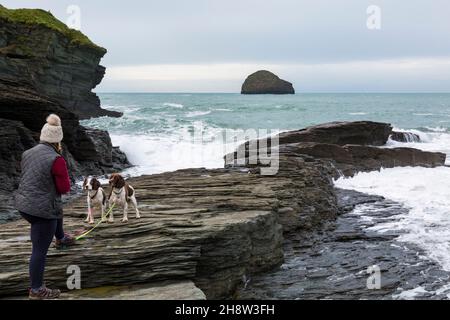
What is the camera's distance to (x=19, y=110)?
2238 cm

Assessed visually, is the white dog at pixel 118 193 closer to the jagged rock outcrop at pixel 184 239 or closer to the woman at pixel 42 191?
the jagged rock outcrop at pixel 184 239

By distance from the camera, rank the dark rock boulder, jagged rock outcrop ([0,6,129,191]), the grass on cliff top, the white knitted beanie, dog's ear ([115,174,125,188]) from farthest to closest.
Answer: the grass on cliff top → the dark rock boulder → jagged rock outcrop ([0,6,129,191]) → dog's ear ([115,174,125,188]) → the white knitted beanie

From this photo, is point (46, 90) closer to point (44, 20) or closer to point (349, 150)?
point (44, 20)

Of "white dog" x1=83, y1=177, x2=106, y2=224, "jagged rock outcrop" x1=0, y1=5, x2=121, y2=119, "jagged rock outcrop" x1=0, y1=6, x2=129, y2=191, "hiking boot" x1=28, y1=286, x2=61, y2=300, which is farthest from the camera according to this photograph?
"jagged rock outcrop" x1=0, y1=5, x2=121, y2=119

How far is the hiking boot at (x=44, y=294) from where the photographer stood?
314 inches

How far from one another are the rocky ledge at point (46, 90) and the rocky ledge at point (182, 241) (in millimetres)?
7088

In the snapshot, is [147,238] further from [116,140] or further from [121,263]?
[116,140]

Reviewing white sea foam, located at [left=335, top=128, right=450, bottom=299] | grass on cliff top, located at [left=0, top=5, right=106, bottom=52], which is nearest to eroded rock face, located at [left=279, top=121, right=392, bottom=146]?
white sea foam, located at [left=335, top=128, right=450, bottom=299]

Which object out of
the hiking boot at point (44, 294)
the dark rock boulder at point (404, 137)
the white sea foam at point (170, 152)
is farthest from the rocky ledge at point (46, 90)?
the dark rock boulder at point (404, 137)

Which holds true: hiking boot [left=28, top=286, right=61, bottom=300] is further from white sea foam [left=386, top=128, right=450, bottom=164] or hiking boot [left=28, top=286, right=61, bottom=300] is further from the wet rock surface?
white sea foam [left=386, top=128, right=450, bottom=164]

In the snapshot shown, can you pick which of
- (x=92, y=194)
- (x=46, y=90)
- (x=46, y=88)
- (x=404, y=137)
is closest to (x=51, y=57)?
(x=46, y=88)

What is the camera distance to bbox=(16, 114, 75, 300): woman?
756cm

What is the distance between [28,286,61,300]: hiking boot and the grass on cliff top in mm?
40398
